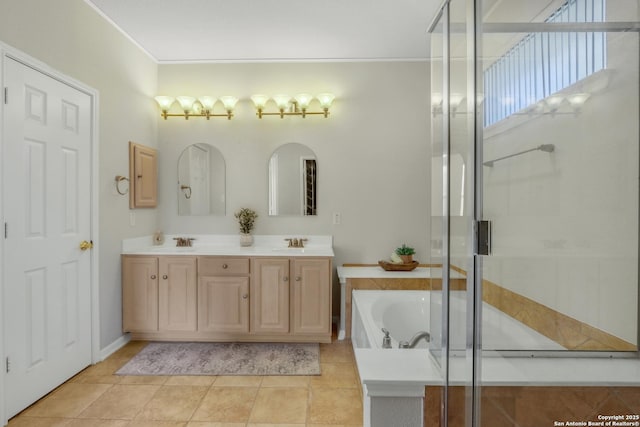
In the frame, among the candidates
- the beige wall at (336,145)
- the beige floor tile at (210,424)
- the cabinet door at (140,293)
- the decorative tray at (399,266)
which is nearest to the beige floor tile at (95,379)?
the cabinet door at (140,293)

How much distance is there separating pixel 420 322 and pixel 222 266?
1690 millimetres

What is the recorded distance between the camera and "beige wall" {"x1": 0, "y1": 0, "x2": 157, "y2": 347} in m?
2.08

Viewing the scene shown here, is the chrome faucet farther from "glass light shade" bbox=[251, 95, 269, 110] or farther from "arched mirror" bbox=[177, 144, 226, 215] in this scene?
"glass light shade" bbox=[251, 95, 269, 110]

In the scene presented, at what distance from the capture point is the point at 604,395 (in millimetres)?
688

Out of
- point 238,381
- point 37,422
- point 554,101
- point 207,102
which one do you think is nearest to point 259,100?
point 207,102

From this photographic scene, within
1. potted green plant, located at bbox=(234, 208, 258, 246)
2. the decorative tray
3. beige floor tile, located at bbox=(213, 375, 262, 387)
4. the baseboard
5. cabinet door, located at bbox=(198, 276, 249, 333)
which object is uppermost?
potted green plant, located at bbox=(234, 208, 258, 246)

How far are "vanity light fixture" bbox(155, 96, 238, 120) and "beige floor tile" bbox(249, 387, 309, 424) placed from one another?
8.26 feet

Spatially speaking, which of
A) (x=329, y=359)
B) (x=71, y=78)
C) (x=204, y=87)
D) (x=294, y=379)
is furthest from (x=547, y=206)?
(x=204, y=87)

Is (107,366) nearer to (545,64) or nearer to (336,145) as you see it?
(336,145)

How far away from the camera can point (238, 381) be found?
2400mm

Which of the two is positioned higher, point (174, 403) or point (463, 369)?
point (463, 369)

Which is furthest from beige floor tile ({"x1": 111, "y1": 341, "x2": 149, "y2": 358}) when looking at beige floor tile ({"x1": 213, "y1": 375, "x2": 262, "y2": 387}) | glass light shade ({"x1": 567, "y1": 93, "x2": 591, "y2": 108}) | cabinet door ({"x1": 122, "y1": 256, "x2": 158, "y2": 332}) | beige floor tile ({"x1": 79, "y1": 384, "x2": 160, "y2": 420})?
glass light shade ({"x1": 567, "y1": 93, "x2": 591, "y2": 108})

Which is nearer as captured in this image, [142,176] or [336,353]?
[336,353]

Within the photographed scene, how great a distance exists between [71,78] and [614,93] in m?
2.90
